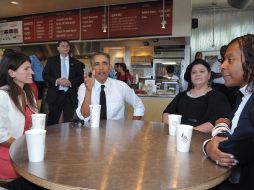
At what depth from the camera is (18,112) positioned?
1838mm

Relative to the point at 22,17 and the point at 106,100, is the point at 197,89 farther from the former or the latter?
the point at 22,17

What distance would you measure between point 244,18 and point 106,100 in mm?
5851

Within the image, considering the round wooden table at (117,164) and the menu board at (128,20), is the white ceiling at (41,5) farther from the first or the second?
the round wooden table at (117,164)

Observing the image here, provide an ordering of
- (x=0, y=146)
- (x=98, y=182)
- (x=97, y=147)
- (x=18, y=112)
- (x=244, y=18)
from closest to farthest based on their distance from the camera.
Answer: (x=98, y=182), (x=97, y=147), (x=0, y=146), (x=18, y=112), (x=244, y=18)

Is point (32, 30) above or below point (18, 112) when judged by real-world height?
above

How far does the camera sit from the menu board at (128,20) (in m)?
4.67

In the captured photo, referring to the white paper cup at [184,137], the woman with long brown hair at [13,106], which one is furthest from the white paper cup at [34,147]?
the white paper cup at [184,137]

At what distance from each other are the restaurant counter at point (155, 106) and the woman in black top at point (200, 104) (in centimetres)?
190

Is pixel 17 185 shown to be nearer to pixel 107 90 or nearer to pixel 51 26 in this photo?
pixel 107 90

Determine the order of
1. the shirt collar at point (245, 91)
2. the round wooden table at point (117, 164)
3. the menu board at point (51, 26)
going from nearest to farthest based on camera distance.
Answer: the round wooden table at point (117, 164) < the shirt collar at point (245, 91) < the menu board at point (51, 26)

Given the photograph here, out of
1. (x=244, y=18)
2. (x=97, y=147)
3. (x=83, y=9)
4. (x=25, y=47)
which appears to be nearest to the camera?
(x=97, y=147)

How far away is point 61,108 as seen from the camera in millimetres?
3760

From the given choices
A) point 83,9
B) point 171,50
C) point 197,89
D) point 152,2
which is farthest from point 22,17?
point 197,89

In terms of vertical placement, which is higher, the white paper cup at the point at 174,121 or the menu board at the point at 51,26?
the menu board at the point at 51,26
